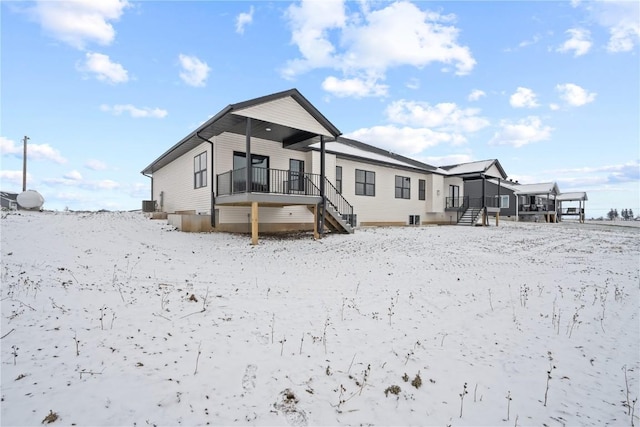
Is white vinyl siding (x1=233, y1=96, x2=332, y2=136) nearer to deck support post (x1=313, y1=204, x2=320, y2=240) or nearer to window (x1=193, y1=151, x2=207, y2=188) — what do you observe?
deck support post (x1=313, y1=204, x2=320, y2=240)

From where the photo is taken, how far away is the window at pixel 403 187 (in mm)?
23716

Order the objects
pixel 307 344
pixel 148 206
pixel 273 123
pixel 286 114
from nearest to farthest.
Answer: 1. pixel 307 344
2. pixel 273 123
3. pixel 286 114
4. pixel 148 206

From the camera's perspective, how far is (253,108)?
40.2ft

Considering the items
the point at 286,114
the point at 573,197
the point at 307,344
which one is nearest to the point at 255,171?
the point at 286,114

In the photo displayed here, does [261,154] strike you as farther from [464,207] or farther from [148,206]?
[464,207]

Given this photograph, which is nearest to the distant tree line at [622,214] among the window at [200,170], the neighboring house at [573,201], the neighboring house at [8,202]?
the neighboring house at [573,201]

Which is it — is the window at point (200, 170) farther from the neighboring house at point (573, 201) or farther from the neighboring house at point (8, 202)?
the neighboring house at point (573, 201)

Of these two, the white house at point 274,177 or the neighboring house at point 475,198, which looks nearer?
the white house at point 274,177

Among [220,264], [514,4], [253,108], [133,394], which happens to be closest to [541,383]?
[133,394]

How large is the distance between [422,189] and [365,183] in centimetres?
712

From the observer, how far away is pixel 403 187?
24094mm

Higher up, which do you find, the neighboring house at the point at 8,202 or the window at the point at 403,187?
the window at the point at 403,187

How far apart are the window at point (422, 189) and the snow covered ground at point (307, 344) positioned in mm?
16943

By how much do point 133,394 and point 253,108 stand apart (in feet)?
36.2
